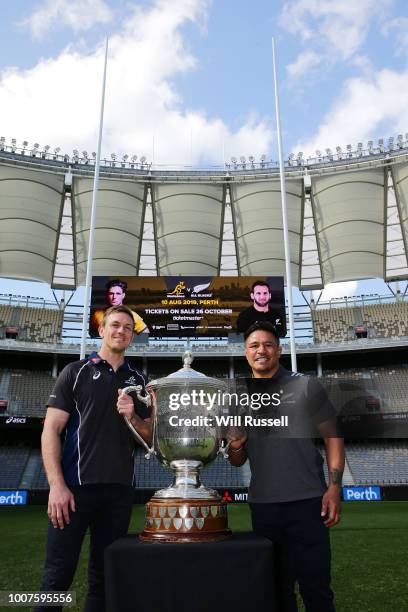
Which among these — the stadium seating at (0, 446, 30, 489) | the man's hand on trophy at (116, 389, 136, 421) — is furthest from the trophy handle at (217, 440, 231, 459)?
the stadium seating at (0, 446, 30, 489)

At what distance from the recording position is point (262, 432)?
2346mm

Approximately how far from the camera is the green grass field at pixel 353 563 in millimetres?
4695

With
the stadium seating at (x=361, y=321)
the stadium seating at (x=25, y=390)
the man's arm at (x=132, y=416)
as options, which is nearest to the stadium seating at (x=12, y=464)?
the stadium seating at (x=25, y=390)

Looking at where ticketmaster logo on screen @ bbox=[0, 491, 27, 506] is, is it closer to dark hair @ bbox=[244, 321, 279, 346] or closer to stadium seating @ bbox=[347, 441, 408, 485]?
stadium seating @ bbox=[347, 441, 408, 485]

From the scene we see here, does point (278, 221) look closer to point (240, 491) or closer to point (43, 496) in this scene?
A: point (240, 491)

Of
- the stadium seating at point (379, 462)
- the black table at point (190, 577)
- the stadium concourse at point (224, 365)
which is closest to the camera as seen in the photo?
the black table at point (190, 577)

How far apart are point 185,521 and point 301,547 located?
0.70m

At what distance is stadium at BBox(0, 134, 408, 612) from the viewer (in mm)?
25281

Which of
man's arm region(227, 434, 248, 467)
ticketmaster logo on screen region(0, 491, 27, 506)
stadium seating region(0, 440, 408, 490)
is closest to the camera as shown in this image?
man's arm region(227, 434, 248, 467)

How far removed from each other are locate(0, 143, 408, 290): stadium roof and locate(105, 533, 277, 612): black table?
25153mm

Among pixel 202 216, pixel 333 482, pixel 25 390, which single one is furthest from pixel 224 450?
pixel 25 390

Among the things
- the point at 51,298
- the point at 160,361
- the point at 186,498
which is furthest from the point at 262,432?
the point at 51,298

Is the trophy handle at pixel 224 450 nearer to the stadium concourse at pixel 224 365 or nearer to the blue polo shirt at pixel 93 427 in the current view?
the blue polo shirt at pixel 93 427

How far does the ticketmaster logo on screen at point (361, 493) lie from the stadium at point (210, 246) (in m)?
0.04
